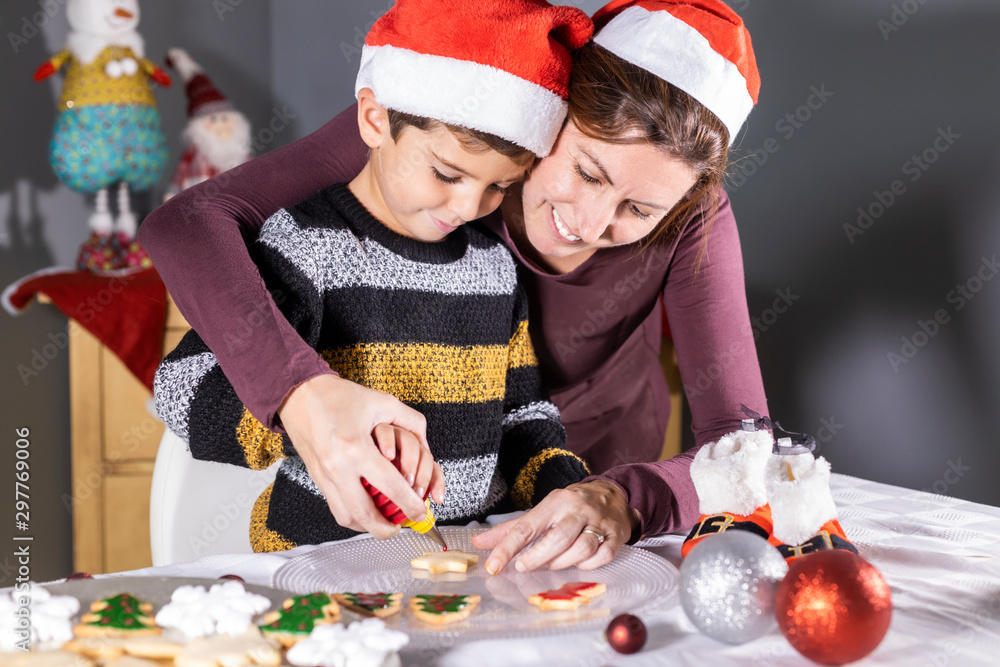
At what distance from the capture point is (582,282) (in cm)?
118

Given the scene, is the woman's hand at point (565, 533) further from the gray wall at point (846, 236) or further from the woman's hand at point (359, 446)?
the gray wall at point (846, 236)

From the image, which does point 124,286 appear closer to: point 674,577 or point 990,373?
point 674,577

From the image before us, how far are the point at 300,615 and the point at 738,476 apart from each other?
0.37m

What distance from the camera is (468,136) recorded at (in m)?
0.87

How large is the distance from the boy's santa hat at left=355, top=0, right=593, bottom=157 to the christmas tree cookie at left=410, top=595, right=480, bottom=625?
1.60 feet

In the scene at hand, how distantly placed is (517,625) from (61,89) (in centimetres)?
220

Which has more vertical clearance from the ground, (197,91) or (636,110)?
(197,91)

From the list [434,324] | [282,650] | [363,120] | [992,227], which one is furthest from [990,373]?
[282,650]

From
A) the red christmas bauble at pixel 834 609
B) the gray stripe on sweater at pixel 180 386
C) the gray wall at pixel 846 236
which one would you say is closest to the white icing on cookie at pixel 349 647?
the red christmas bauble at pixel 834 609

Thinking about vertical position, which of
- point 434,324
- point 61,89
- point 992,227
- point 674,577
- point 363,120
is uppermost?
point 61,89

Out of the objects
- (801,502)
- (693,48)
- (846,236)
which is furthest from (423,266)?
(846,236)

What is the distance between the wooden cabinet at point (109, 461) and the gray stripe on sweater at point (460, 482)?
4.05 ft

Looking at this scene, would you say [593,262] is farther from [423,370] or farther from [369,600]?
[369,600]

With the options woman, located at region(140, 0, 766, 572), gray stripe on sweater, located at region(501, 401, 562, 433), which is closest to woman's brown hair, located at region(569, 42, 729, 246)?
woman, located at region(140, 0, 766, 572)
